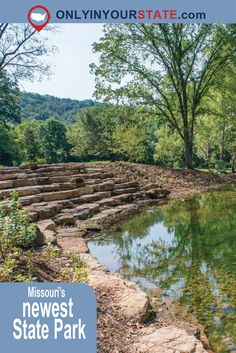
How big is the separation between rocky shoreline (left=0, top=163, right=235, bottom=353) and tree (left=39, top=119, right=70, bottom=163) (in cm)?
4142

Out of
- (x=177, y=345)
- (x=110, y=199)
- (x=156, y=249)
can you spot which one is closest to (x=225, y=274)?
(x=156, y=249)

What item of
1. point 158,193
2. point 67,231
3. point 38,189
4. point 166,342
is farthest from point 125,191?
point 166,342

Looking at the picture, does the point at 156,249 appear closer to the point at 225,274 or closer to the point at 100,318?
the point at 225,274

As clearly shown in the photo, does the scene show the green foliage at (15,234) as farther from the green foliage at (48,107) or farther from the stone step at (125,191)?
the green foliage at (48,107)

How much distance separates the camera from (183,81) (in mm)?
21828

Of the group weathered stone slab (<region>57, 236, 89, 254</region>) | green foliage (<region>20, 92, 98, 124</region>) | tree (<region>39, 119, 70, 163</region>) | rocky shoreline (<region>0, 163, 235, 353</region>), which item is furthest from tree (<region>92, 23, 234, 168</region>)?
green foliage (<region>20, 92, 98, 124</region>)

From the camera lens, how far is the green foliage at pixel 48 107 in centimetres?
10694

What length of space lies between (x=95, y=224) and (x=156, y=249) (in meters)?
2.54

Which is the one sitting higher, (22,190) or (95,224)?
(22,190)

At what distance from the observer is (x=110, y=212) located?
12047mm

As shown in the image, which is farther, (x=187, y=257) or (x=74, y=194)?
(x=74, y=194)

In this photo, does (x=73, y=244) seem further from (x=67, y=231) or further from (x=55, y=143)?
(x=55, y=143)

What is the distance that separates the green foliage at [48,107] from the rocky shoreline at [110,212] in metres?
80.4

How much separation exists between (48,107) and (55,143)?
62.2 metres
